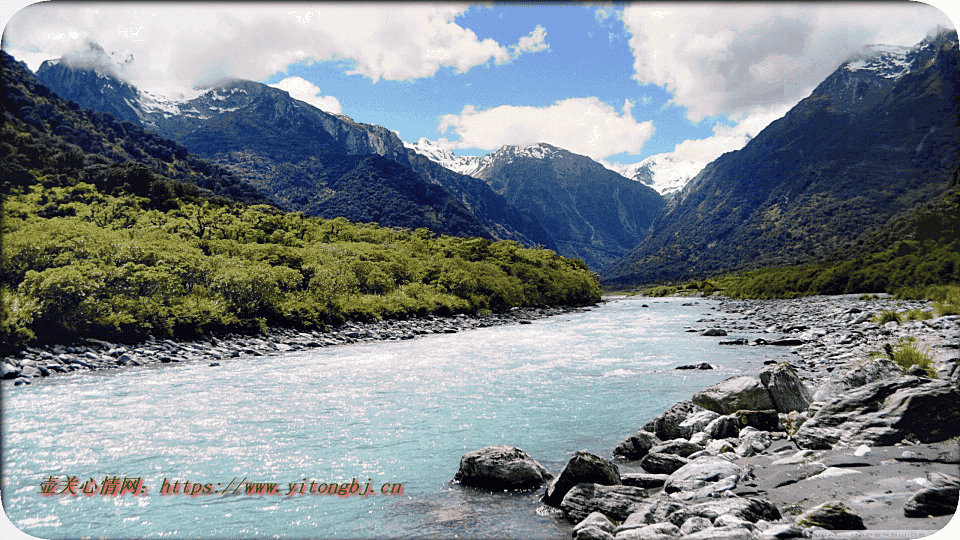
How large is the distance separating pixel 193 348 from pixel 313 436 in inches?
642

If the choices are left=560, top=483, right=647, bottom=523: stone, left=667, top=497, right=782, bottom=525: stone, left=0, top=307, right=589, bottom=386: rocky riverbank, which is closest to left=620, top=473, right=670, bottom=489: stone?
left=560, top=483, right=647, bottom=523: stone

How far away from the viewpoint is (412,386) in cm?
1609

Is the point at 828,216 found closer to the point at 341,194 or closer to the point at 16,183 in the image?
the point at 341,194

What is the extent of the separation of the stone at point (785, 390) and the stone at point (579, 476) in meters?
5.65

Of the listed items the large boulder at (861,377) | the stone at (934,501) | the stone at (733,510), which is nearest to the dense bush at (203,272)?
the stone at (733,510)

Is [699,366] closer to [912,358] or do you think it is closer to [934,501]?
[912,358]

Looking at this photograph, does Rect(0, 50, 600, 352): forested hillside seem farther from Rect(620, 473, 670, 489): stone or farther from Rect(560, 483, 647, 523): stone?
Rect(620, 473, 670, 489): stone

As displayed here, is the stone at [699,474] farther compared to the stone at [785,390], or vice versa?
the stone at [785,390]

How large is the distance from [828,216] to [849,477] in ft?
704

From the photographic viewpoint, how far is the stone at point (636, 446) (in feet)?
30.0

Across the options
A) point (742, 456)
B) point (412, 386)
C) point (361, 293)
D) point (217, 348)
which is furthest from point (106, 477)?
point (361, 293)

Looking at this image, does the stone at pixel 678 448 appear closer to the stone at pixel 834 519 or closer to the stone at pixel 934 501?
the stone at pixel 834 519

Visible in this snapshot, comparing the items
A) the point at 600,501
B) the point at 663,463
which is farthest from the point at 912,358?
the point at 600,501

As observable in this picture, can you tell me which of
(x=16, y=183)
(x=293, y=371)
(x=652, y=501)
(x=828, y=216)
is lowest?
(x=293, y=371)
